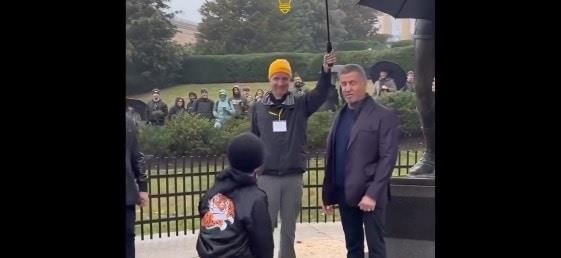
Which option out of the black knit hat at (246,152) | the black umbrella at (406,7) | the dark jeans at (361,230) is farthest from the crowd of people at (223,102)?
the dark jeans at (361,230)

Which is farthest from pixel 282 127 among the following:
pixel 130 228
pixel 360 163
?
pixel 130 228

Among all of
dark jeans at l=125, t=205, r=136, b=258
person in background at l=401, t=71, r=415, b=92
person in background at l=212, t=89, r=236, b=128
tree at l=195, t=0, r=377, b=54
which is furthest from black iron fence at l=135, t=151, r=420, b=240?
tree at l=195, t=0, r=377, b=54

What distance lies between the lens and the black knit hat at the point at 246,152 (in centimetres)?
382

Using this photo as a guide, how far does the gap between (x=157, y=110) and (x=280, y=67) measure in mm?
594

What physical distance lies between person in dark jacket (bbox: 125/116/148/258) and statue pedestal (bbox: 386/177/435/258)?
3.82 feet

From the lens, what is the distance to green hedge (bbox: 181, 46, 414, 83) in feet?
12.6

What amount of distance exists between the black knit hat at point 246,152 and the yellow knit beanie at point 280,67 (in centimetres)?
31

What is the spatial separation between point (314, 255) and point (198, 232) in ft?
1.82

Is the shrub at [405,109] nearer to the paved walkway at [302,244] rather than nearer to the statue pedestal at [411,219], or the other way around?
the statue pedestal at [411,219]

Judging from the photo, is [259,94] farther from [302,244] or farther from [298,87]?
[302,244]
